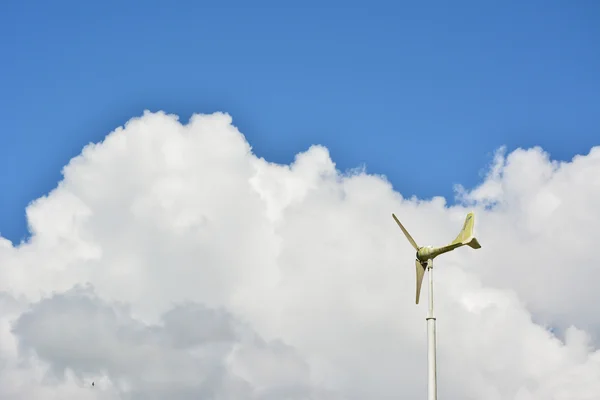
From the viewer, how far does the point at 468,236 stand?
79.7 metres

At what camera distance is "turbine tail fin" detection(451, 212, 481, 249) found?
79.4 meters

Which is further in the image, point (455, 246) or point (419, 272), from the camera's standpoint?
point (419, 272)

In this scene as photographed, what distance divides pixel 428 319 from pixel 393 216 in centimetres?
1843

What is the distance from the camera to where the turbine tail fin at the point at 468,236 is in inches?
3128

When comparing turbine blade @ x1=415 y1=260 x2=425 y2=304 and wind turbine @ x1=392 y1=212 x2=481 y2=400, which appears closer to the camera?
wind turbine @ x1=392 y1=212 x2=481 y2=400

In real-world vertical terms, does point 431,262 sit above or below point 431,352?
above

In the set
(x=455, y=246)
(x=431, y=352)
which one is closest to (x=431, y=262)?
(x=455, y=246)

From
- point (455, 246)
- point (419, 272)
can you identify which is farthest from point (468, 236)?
point (419, 272)

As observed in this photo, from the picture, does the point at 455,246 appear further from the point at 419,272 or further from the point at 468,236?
the point at 419,272

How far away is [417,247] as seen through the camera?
87.0 metres

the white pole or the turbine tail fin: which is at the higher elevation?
the turbine tail fin

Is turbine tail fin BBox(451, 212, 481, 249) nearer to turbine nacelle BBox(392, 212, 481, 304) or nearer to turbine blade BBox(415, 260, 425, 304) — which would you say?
turbine nacelle BBox(392, 212, 481, 304)

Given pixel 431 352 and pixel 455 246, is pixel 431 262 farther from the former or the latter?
pixel 431 352

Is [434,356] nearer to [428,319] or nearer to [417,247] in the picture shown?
[428,319]
